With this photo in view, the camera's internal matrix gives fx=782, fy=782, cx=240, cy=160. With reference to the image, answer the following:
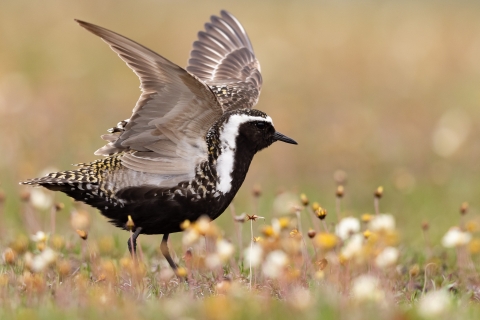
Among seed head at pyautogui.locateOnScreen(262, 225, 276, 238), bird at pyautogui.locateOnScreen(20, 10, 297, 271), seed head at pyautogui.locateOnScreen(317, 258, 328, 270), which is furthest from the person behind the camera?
bird at pyautogui.locateOnScreen(20, 10, 297, 271)

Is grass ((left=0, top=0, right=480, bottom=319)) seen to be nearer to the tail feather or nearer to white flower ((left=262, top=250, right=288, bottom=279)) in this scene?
white flower ((left=262, top=250, right=288, bottom=279))

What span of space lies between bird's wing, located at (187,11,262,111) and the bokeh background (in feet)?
4.10

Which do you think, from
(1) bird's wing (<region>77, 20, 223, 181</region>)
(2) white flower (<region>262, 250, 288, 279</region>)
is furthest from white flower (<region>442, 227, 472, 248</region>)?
(1) bird's wing (<region>77, 20, 223, 181</region>)

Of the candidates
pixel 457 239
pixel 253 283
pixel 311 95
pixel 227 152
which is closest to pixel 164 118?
pixel 227 152

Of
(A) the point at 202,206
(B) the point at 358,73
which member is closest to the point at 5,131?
(A) the point at 202,206

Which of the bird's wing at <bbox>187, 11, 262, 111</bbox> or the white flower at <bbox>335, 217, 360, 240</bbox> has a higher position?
the bird's wing at <bbox>187, 11, 262, 111</bbox>

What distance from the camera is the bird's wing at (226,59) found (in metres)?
8.20

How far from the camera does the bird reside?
6059mm

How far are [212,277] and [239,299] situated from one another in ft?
6.00

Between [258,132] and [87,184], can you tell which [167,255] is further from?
[258,132]

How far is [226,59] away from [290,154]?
4.48 meters

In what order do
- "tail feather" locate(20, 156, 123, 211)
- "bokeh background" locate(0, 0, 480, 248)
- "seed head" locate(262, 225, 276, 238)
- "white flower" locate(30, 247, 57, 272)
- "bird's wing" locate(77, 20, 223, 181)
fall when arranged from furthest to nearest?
"bokeh background" locate(0, 0, 480, 248), "tail feather" locate(20, 156, 123, 211), "bird's wing" locate(77, 20, 223, 181), "white flower" locate(30, 247, 57, 272), "seed head" locate(262, 225, 276, 238)

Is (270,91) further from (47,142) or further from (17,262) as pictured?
(17,262)

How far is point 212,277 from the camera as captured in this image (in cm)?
633
